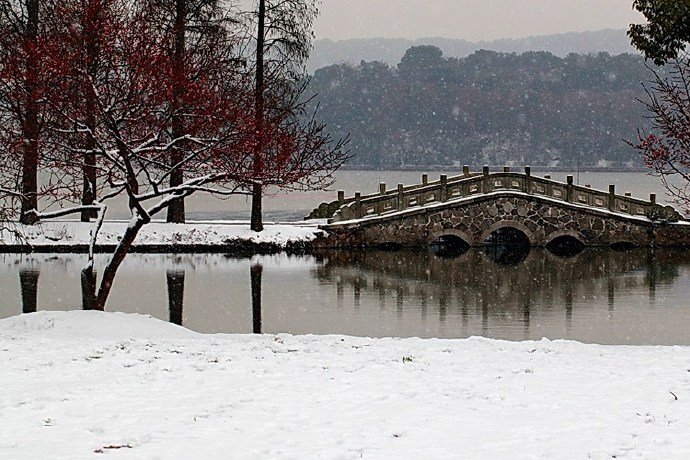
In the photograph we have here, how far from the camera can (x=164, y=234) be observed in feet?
105

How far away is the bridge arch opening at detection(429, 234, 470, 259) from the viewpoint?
112ft

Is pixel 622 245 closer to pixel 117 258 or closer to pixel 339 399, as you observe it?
pixel 117 258

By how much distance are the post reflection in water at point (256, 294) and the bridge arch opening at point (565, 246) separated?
1232cm

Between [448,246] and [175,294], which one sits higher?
[448,246]

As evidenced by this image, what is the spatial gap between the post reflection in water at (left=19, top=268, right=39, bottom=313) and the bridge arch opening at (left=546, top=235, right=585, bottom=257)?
1862 centimetres

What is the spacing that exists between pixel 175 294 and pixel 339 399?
45.1 feet

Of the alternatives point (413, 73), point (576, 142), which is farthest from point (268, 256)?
point (413, 73)

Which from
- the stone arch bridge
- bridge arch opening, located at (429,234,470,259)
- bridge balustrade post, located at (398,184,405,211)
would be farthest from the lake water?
bridge balustrade post, located at (398,184,405,211)

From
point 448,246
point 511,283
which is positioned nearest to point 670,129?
point 511,283

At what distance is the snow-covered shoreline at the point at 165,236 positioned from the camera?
102ft

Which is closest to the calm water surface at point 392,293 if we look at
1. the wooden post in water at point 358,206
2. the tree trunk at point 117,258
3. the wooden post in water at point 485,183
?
the tree trunk at point 117,258

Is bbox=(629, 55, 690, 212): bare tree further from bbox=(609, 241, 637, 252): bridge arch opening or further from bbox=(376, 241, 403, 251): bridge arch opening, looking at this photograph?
bbox=(376, 241, 403, 251): bridge arch opening

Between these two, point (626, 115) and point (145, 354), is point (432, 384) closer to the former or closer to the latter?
point (145, 354)

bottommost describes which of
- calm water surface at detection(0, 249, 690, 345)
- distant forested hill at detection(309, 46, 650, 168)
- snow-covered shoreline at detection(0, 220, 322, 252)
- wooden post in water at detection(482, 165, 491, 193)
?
calm water surface at detection(0, 249, 690, 345)
